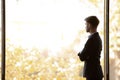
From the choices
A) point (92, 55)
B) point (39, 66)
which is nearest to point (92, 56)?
point (92, 55)

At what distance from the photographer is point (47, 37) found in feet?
10.7

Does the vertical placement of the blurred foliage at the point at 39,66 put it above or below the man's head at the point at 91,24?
below

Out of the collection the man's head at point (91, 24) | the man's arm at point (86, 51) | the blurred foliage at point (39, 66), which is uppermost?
the man's head at point (91, 24)

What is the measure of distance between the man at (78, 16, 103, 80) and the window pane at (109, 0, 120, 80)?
50 cm

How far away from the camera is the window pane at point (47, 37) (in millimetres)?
3203

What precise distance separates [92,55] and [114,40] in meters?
0.66

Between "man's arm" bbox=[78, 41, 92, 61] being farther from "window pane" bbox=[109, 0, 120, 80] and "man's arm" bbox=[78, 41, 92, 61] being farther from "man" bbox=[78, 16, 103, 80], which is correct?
"window pane" bbox=[109, 0, 120, 80]

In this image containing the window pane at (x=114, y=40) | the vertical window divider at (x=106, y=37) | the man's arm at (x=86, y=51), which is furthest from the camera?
the window pane at (x=114, y=40)

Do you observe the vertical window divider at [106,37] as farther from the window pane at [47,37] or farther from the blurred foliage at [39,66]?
the blurred foliage at [39,66]

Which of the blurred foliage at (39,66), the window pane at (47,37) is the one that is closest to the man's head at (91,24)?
the window pane at (47,37)

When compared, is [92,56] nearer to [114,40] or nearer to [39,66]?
[114,40]

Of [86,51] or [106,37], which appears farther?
[106,37]

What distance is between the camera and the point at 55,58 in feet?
10.8

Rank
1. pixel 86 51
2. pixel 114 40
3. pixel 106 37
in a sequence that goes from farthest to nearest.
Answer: pixel 114 40
pixel 106 37
pixel 86 51
